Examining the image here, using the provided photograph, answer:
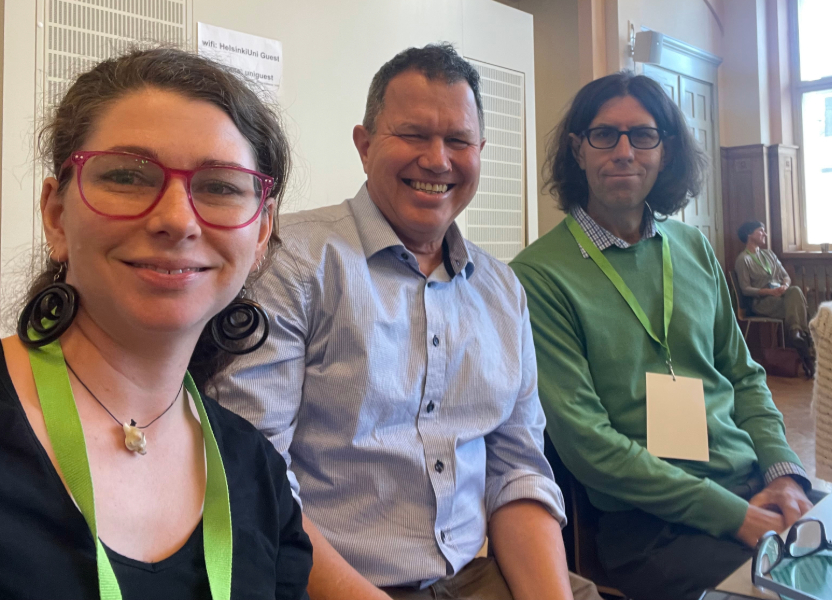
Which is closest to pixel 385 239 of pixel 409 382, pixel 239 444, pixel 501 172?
pixel 409 382

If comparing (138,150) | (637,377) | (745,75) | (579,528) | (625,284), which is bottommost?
(579,528)

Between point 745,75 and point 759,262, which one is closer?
point 759,262

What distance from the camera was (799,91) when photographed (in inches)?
324

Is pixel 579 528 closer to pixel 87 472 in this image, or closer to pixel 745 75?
pixel 87 472

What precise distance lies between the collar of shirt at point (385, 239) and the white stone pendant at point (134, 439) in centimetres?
66

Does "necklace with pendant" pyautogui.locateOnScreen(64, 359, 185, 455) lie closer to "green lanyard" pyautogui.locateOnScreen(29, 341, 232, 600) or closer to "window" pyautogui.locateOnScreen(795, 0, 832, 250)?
"green lanyard" pyautogui.locateOnScreen(29, 341, 232, 600)

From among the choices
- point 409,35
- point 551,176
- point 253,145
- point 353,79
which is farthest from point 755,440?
point 409,35

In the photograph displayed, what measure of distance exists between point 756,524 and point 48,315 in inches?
59.7

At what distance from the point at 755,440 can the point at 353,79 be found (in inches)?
94.1

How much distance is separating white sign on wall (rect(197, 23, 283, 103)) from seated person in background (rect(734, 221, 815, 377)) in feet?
19.3

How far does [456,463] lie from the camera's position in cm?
133

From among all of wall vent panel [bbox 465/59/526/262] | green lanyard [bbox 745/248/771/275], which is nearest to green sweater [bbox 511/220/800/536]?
wall vent panel [bbox 465/59/526/262]

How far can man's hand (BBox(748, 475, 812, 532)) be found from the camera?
164 cm

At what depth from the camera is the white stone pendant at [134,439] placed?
Answer: 818 mm
